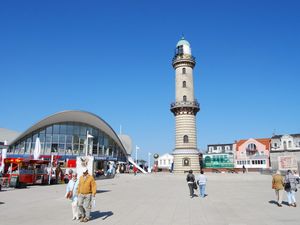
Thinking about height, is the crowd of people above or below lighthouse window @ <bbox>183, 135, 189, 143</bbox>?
below

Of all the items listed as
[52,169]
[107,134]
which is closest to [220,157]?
[107,134]

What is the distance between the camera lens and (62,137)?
49156mm

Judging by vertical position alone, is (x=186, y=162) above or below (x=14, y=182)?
above

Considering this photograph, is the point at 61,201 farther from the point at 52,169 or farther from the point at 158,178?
the point at 158,178

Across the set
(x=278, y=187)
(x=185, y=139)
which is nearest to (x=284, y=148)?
(x=185, y=139)

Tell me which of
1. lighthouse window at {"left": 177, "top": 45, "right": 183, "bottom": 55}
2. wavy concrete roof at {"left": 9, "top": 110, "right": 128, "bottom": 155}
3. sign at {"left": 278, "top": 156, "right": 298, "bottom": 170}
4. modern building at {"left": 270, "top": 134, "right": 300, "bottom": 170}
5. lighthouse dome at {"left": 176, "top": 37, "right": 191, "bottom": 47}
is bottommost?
sign at {"left": 278, "top": 156, "right": 298, "bottom": 170}

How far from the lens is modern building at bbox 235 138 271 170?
6506cm

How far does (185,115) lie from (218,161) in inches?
1184

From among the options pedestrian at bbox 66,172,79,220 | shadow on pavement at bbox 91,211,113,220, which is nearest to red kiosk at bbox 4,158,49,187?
Result: pedestrian at bbox 66,172,79,220

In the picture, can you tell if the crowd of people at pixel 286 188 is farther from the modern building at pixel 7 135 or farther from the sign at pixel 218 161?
the sign at pixel 218 161

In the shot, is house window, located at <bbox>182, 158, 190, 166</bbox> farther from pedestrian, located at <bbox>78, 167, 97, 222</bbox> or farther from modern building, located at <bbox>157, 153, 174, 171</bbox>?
modern building, located at <bbox>157, 153, 174, 171</bbox>

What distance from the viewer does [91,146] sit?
169ft

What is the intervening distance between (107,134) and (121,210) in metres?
43.9

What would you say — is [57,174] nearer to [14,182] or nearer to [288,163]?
[14,182]
